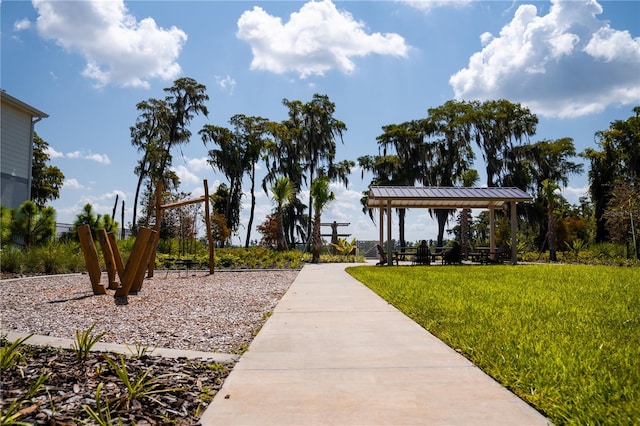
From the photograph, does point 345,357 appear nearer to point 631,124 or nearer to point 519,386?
point 519,386

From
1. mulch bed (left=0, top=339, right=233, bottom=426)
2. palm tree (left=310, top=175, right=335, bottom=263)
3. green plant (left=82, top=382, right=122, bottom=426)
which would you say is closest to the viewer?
green plant (left=82, top=382, right=122, bottom=426)

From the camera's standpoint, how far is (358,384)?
3.13 meters

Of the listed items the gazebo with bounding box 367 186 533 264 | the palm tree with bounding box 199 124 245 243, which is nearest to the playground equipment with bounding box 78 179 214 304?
the gazebo with bounding box 367 186 533 264

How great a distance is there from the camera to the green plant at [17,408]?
2.26 metres

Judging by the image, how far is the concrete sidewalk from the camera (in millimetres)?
2564

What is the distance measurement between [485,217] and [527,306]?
36.5 metres

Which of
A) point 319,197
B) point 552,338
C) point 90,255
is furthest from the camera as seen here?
point 319,197

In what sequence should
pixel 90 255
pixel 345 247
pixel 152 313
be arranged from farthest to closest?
pixel 345 247 < pixel 90 255 < pixel 152 313

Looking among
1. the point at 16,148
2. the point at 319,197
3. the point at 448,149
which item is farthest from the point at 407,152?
the point at 16,148

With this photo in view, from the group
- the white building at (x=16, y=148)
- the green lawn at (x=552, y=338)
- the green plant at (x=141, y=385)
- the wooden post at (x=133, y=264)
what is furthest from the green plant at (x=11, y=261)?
the green plant at (x=141, y=385)

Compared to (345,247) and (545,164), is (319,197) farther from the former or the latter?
(545,164)

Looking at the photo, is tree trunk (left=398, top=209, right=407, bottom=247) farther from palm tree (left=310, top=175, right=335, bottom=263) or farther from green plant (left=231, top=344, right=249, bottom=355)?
green plant (left=231, top=344, right=249, bottom=355)

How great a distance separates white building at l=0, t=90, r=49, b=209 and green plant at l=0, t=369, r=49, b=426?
18.1 metres

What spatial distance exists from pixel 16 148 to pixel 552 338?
2095 centimetres
